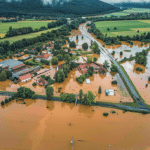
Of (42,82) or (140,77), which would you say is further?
(140,77)

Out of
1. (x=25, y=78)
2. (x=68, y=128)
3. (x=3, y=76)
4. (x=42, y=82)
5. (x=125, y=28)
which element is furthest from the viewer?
(x=125, y=28)

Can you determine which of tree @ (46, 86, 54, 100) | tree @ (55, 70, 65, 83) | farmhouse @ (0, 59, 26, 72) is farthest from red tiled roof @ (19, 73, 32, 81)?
tree @ (46, 86, 54, 100)

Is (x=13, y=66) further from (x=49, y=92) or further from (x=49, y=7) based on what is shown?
(x=49, y=7)

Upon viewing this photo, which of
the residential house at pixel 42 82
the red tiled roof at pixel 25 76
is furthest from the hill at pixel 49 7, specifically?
the residential house at pixel 42 82

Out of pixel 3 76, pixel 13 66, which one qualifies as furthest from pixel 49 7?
pixel 3 76

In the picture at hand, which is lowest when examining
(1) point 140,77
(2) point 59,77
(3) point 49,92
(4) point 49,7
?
(3) point 49,92

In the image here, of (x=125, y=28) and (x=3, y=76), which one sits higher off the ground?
(x=125, y=28)

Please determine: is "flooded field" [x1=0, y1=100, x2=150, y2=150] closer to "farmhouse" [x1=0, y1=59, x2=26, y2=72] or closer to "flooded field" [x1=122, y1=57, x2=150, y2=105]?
"flooded field" [x1=122, y1=57, x2=150, y2=105]
